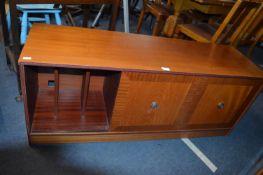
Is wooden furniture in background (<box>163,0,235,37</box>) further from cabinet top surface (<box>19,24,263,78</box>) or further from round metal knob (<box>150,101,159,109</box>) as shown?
round metal knob (<box>150,101,159,109</box>)

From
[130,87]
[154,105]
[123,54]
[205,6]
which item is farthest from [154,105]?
[205,6]

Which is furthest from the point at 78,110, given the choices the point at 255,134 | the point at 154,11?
the point at 154,11

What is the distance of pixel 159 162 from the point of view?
124 centimetres

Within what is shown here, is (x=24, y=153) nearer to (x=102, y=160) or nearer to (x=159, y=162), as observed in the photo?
A: (x=102, y=160)

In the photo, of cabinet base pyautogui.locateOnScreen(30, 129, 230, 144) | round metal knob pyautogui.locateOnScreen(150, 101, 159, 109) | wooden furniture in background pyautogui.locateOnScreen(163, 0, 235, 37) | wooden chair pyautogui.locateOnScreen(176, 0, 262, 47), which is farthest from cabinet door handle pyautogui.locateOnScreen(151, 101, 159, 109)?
wooden furniture in background pyautogui.locateOnScreen(163, 0, 235, 37)

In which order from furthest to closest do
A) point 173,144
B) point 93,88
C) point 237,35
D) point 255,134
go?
1. point 237,35
2. point 255,134
3. point 93,88
4. point 173,144

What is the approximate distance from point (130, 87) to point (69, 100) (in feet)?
1.64

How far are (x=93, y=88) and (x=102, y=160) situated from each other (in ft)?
1.68

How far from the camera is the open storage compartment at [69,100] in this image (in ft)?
3.74

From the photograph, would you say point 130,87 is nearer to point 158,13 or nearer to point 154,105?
point 154,105

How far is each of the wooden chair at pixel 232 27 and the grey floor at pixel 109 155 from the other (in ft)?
2.63

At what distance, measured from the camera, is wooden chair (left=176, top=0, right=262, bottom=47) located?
1.55 meters

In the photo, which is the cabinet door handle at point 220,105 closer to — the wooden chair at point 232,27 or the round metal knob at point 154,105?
Result: the round metal knob at point 154,105

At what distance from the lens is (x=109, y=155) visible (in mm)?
1209
